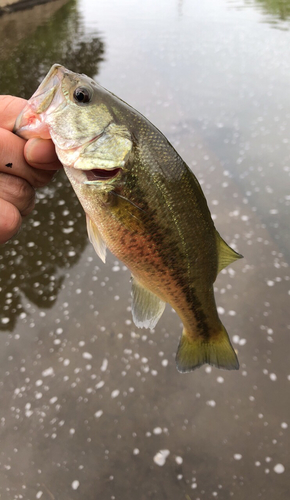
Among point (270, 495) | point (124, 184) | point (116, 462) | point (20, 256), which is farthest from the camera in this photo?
point (20, 256)

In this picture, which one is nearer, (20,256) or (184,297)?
(184,297)

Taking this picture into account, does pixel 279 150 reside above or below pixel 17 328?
above

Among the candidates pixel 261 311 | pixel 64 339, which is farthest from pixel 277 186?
pixel 64 339

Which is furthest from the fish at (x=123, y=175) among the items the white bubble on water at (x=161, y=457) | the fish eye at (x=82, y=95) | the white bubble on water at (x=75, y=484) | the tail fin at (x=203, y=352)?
the white bubble on water at (x=75, y=484)

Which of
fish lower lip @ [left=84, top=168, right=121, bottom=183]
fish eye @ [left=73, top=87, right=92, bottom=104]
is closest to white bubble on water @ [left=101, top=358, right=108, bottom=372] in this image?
fish lower lip @ [left=84, top=168, right=121, bottom=183]

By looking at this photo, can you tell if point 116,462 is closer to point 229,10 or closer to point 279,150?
point 279,150

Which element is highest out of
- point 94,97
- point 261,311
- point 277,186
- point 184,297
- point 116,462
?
point 94,97

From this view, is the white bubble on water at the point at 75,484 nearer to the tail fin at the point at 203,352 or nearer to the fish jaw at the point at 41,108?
the tail fin at the point at 203,352
